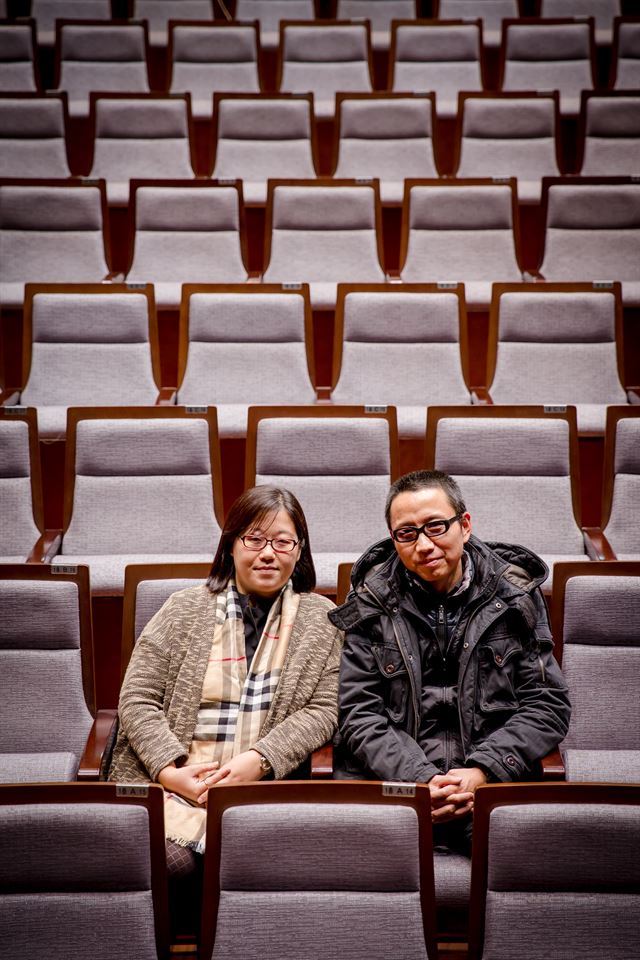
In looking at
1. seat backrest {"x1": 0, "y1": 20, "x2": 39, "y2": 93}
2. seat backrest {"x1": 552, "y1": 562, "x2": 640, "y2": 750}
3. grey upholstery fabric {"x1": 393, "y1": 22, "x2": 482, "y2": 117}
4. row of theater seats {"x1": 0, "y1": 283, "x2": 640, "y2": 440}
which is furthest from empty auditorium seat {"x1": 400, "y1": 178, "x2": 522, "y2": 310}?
seat backrest {"x1": 0, "y1": 20, "x2": 39, "y2": 93}

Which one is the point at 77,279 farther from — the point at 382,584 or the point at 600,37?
the point at 600,37

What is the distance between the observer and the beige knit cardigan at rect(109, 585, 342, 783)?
17.5 inches

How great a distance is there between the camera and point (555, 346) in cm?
81

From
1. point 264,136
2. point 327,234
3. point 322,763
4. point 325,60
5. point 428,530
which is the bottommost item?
point 322,763

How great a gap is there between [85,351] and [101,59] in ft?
2.28

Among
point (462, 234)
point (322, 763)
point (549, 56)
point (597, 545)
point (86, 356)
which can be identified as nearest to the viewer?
point (322, 763)

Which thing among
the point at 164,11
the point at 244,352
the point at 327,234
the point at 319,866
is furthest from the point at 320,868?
the point at 164,11

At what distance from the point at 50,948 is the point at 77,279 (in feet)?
2.45

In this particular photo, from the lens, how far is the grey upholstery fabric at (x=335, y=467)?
652mm

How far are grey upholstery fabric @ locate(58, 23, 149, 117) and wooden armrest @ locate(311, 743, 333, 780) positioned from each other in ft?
3.56

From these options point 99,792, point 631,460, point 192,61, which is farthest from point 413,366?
point 192,61

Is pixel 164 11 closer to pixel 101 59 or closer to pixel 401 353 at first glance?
pixel 101 59

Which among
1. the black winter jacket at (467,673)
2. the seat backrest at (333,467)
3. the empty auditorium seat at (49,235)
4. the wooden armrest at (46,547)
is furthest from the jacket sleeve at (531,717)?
the empty auditorium seat at (49,235)

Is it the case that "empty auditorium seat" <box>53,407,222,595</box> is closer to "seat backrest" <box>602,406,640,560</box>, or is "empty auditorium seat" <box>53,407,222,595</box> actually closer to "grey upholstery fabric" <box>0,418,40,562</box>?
"grey upholstery fabric" <box>0,418,40,562</box>
